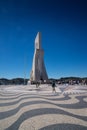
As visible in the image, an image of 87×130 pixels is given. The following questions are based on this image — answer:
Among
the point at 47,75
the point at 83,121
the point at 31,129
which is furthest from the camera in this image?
the point at 47,75

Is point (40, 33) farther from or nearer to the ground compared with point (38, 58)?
farther from the ground

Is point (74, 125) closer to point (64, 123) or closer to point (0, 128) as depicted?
point (64, 123)

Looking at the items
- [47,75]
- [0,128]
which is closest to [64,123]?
[0,128]

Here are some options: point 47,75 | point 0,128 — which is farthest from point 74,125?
point 47,75

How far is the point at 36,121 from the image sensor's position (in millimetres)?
7320

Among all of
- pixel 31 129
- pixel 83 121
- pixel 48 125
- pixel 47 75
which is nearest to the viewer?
pixel 31 129

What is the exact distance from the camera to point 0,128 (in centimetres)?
649

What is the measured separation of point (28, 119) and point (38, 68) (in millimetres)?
61629

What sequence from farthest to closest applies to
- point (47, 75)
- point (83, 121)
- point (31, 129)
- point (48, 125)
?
1. point (47, 75)
2. point (83, 121)
3. point (48, 125)
4. point (31, 129)

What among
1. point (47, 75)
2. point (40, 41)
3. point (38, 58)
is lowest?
point (47, 75)

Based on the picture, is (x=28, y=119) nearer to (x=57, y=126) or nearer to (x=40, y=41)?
(x=57, y=126)

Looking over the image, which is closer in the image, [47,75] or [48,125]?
[48,125]

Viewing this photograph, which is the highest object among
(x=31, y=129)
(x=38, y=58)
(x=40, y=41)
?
(x=40, y=41)

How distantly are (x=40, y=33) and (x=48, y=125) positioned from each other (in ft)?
215
